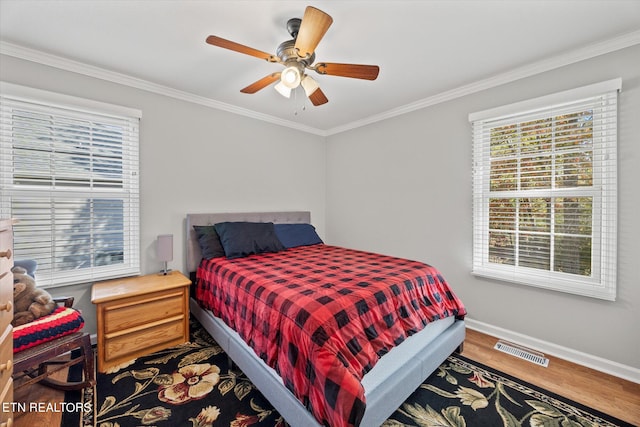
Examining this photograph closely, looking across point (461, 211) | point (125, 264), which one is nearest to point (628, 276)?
point (461, 211)

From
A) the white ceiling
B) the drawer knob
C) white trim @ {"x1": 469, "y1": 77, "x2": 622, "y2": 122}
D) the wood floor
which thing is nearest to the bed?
the wood floor

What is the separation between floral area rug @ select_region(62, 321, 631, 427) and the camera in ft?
5.25

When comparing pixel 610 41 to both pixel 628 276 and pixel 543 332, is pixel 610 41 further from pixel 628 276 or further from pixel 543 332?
pixel 543 332

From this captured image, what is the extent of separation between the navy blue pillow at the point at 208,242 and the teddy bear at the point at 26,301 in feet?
3.83

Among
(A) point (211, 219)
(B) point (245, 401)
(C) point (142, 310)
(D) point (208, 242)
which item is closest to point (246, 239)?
(D) point (208, 242)

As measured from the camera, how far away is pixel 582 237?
221 centimetres

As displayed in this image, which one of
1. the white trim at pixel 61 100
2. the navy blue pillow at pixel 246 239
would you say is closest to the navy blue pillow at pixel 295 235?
the navy blue pillow at pixel 246 239

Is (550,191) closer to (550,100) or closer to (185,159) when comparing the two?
(550,100)

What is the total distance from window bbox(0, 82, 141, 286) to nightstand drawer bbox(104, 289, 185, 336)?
22.6 inches

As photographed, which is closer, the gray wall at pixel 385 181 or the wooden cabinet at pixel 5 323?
the wooden cabinet at pixel 5 323

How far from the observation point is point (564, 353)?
2.27m

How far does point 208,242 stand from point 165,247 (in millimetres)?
393

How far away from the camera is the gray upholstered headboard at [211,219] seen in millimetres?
2904

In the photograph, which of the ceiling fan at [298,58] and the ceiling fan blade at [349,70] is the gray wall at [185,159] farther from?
the ceiling fan blade at [349,70]
